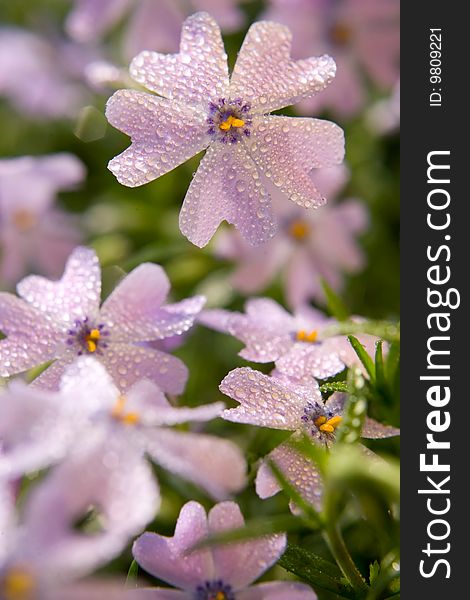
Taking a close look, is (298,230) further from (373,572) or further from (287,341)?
(373,572)

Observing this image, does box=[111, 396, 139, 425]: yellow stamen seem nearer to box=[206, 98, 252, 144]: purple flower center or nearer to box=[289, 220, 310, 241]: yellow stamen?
box=[206, 98, 252, 144]: purple flower center

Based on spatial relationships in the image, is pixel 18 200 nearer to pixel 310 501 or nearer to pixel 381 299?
pixel 381 299

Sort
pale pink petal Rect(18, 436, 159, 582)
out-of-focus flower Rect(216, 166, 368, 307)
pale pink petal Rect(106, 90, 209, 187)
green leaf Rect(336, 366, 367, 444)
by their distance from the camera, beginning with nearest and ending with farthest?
1. pale pink petal Rect(18, 436, 159, 582)
2. green leaf Rect(336, 366, 367, 444)
3. pale pink petal Rect(106, 90, 209, 187)
4. out-of-focus flower Rect(216, 166, 368, 307)

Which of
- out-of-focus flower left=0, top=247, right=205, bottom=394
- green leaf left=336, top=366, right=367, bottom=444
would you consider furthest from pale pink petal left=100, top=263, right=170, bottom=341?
green leaf left=336, top=366, right=367, bottom=444

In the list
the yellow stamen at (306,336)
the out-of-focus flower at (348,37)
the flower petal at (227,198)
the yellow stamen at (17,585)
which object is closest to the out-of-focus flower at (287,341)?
the yellow stamen at (306,336)

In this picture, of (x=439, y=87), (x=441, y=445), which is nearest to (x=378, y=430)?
(x=441, y=445)

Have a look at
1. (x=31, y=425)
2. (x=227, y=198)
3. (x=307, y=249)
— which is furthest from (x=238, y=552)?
(x=307, y=249)
